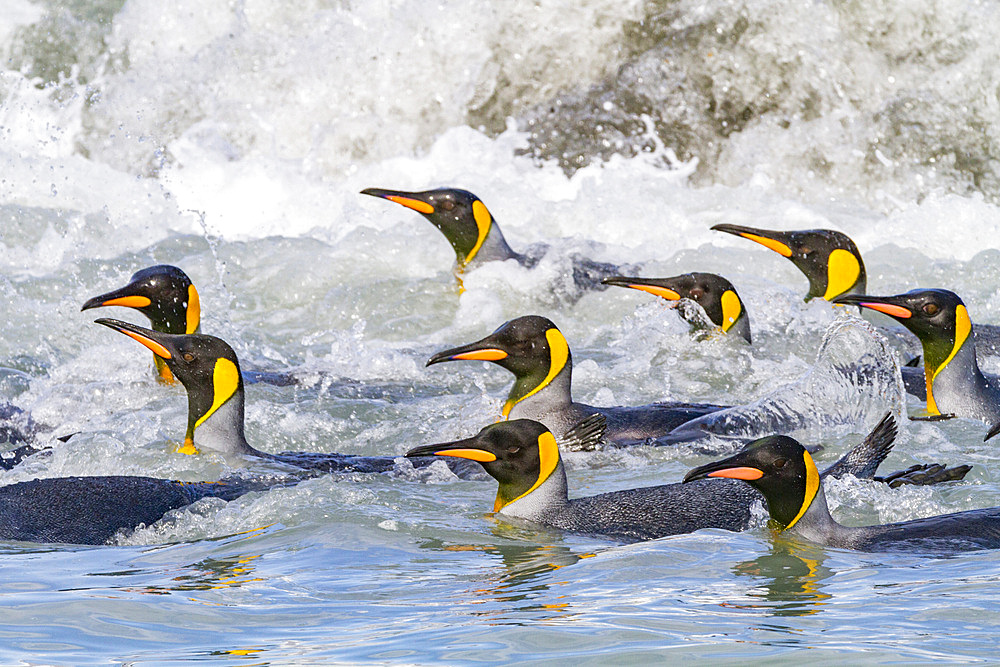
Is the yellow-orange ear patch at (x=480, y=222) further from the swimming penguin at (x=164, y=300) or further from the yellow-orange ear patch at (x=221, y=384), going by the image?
the yellow-orange ear patch at (x=221, y=384)

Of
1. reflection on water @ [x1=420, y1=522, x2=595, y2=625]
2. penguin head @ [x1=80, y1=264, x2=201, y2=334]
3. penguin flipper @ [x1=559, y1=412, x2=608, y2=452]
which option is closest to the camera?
reflection on water @ [x1=420, y1=522, x2=595, y2=625]

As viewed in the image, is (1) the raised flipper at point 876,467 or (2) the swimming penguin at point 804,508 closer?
(2) the swimming penguin at point 804,508

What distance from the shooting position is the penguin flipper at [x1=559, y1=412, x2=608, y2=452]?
599 cm

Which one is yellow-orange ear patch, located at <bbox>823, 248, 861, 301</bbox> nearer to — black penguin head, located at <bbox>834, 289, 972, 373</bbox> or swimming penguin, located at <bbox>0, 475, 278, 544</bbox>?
black penguin head, located at <bbox>834, 289, 972, 373</bbox>

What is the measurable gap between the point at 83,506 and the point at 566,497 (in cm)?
171

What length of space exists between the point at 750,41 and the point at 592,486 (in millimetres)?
9106

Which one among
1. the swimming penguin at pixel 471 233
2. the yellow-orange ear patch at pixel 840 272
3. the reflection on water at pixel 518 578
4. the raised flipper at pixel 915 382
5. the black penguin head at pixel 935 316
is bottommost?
the reflection on water at pixel 518 578

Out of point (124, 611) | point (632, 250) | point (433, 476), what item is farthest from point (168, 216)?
point (124, 611)

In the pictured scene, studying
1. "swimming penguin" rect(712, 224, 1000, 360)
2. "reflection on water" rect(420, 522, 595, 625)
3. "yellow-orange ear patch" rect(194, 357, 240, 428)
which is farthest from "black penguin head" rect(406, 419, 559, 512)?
"swimming penguin" rect(712, 224, 1000, 360)

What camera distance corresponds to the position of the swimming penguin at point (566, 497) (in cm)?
473

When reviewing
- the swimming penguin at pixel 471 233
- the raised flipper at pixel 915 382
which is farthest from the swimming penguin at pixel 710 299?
the swimming penguin at pixel 471 233

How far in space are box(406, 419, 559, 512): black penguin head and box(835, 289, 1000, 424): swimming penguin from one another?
6.49 feet

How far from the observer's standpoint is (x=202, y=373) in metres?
5.84

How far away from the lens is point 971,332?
6297 millimetres
